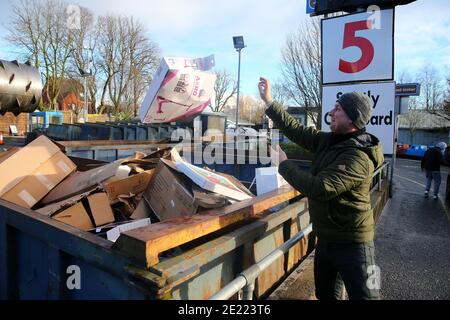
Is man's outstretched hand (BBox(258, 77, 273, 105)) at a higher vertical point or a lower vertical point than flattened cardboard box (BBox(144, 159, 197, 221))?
higher

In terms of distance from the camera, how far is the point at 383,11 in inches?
116

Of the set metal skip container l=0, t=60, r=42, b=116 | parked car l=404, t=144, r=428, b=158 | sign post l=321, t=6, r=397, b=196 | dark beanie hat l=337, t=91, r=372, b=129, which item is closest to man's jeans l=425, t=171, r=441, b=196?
sign post l=321, t=6, r=397, b=196

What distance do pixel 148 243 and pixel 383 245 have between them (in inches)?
189

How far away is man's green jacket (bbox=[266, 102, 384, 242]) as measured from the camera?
1952mm

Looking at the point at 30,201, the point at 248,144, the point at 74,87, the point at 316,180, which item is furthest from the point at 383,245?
the point at 74,87

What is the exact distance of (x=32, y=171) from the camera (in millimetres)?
3113

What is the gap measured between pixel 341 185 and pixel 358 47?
5.79 feet

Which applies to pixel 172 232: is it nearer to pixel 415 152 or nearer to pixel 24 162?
pixel 24 162

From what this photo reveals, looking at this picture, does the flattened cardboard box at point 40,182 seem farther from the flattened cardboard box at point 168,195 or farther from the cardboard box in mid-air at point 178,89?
the cardboard box in mid-air at point 178,89

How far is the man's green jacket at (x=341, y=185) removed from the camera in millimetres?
1952

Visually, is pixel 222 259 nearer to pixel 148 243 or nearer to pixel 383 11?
pixel 148 243

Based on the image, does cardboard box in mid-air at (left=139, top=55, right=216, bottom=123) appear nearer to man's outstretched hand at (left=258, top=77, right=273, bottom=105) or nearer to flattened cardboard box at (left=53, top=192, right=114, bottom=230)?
man's outstretched hand at (left=258, top=77, right=273, bottom=105)

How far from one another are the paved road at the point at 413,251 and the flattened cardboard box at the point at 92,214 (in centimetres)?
297

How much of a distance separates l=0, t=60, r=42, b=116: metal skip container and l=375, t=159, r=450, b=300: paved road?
3.73 metres
